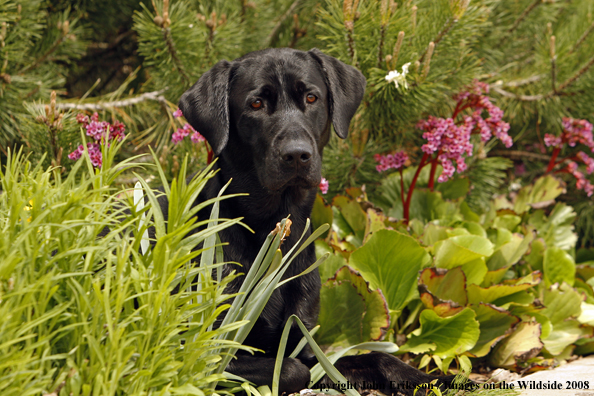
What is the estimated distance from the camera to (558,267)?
9.42 feet

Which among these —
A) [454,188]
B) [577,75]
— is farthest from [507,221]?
[577,75]

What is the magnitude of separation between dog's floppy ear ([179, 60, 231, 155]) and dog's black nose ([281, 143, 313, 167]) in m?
0.30

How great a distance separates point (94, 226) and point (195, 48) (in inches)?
82.7

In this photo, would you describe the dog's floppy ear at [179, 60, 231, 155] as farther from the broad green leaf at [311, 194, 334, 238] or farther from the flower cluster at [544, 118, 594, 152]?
the flower cluster at [544, 118, 594, 152]

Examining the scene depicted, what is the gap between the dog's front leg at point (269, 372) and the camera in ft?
5.62

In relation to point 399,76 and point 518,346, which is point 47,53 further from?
point 518,346

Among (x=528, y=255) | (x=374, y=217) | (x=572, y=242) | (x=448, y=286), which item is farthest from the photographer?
(x=572, y=242)

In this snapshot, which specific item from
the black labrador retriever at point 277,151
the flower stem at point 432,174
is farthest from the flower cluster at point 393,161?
the black labrador retriever at point 277,151

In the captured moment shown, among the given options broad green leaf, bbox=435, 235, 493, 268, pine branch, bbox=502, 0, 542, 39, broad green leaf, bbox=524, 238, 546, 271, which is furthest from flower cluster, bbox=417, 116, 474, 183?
pine branch, bbox=502, 0, 542, 39

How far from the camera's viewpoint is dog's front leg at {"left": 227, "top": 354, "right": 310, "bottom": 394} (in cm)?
171

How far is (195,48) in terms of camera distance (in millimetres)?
Result: 3107

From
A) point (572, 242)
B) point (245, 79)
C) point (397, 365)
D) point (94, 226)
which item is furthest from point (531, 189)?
point (94, 226)

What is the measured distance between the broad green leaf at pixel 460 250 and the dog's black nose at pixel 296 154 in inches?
35.9

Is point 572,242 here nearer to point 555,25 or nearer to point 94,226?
point 555,25
